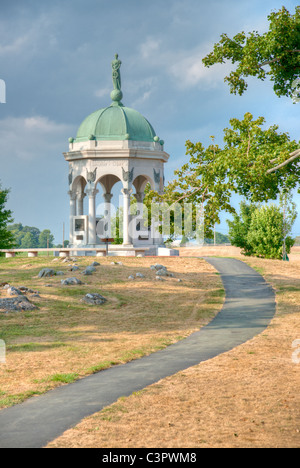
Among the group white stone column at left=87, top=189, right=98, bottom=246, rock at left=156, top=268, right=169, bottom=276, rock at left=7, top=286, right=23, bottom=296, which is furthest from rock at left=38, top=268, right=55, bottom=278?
white stone column at left=87, top=189, right=98, bottom=246

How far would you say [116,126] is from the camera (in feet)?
137

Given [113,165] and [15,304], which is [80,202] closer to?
[113,165]

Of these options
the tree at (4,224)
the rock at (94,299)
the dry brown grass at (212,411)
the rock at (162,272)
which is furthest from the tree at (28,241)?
the dry brown grass at (212,411)

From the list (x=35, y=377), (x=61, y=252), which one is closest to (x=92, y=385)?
(x=35, y=377)

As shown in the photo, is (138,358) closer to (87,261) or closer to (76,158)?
(87,261)

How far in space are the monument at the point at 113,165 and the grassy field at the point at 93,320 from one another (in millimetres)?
9500

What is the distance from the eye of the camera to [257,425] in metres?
7.54

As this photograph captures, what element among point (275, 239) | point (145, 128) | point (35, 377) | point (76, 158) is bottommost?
point (35, 377)

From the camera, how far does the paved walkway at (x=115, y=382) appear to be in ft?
24.3

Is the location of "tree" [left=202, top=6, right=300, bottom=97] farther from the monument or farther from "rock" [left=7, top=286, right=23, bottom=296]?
the monument

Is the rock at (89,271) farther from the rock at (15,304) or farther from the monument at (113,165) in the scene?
the monument at (113,165)

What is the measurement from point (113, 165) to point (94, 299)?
20.6 m

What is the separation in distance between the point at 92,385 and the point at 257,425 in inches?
142

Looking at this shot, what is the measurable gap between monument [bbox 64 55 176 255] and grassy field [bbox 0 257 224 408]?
9.50 meters
